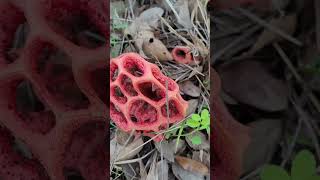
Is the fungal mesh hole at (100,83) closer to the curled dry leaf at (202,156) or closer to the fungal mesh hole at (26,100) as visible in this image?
the fungal mesh hole at (26,100)

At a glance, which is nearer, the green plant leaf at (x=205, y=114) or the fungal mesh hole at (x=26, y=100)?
the green plant leaf at (x=205, y=114)

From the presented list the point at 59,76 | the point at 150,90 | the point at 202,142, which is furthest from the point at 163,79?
the point at 59,76

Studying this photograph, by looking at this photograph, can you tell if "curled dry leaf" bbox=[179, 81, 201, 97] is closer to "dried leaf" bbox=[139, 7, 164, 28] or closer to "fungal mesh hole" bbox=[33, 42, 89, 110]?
"dried leaf" bbox=[139, 7, 164, 28]

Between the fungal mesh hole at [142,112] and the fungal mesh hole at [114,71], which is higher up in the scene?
the fungal mesh hole at [114,71]

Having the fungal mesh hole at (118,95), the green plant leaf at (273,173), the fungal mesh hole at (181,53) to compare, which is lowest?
the green plant leaf at (273,173)

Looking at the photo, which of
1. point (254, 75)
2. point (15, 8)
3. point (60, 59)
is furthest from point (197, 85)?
point (15, 8)

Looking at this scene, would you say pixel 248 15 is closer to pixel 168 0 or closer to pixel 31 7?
pixel 168 0

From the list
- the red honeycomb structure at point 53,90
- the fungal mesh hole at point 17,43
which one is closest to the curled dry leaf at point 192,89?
the red honeycomb structure at point 53,90
